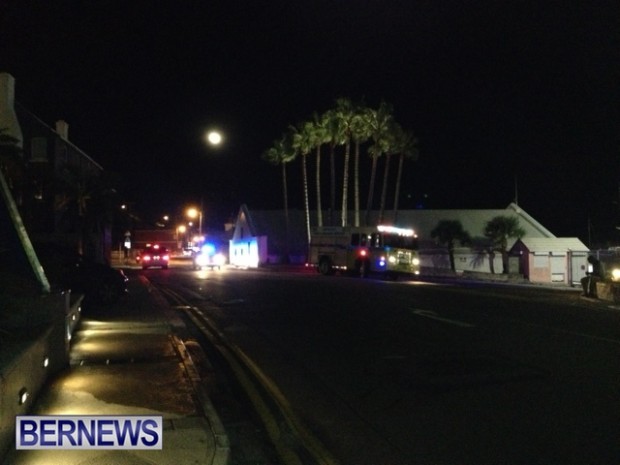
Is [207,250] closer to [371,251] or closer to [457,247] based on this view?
[457,247]

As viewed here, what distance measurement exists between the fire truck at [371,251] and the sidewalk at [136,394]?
23.5m

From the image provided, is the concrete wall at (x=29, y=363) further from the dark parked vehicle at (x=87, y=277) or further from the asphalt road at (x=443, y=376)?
the dark parked vehicle at (x=87, y=277)

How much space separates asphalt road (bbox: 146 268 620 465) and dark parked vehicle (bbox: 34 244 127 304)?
2.82 meters

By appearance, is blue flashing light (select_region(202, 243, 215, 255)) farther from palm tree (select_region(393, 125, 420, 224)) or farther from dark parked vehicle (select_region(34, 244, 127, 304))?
dark parked vehicle (select_region(34, 244, 127, 304))

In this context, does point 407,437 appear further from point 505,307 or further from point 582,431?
point 505,307

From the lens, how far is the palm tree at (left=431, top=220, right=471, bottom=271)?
190 ft

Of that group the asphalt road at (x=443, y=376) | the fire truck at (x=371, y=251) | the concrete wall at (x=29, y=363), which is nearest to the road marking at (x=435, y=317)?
the asphalt road at (x=443, y=376)

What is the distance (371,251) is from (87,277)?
68.2 ft

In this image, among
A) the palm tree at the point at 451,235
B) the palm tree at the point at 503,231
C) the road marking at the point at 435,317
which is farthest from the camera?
the palm tree at the point at 451,235

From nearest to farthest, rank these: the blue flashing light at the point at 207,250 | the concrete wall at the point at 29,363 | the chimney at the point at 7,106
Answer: the concrete wall at the point at 29,363 < the chimney at the point at 7,106 < the blue flashing light at the point at 207,250

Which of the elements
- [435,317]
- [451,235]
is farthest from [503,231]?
[435,317]

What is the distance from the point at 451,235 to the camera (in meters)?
58.1

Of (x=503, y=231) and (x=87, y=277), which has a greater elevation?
(x=503, y=231)

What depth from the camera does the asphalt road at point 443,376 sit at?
759cm
